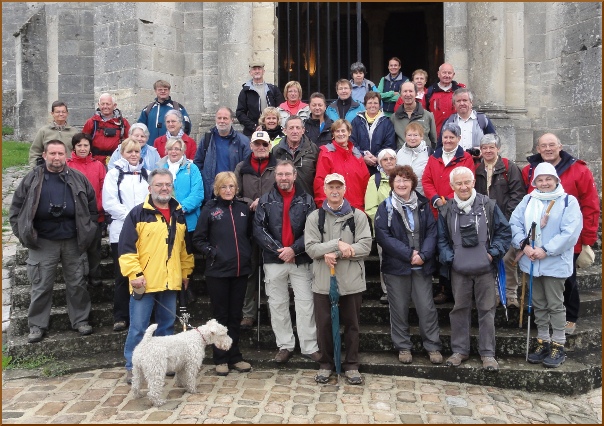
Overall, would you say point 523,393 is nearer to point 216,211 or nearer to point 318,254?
point 318,254

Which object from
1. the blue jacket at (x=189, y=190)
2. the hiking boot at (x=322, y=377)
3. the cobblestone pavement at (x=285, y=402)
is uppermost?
the blue jacket at (x=189, y=190)

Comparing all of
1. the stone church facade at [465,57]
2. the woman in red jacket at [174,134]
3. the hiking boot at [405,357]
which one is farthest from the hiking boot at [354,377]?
the stone church facade at [465,57]

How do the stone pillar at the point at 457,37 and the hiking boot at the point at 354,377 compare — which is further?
the stone pillar at the point at 457,37

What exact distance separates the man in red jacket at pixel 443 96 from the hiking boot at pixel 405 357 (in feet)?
10.8

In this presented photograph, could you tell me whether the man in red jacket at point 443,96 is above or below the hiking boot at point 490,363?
above

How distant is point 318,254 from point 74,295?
2.89 metres

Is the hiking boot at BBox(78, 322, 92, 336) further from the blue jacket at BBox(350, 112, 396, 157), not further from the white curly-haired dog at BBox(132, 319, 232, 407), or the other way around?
the blue jacket at BBox(350, 112, 396, 157)

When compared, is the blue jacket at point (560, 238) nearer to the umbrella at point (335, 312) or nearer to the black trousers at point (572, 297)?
the black trousers at point (572, 297)

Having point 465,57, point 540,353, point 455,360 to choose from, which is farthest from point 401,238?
point 465,57

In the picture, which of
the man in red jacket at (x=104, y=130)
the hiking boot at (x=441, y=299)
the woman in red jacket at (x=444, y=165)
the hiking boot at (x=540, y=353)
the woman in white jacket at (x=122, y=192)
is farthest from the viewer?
the man in red jacket at (x=104, y=130)

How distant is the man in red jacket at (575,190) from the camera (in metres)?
6.18

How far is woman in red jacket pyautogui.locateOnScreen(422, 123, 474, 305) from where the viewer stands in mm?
6320

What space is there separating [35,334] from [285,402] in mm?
2960

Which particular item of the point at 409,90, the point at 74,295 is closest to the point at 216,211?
the point at 74,295
